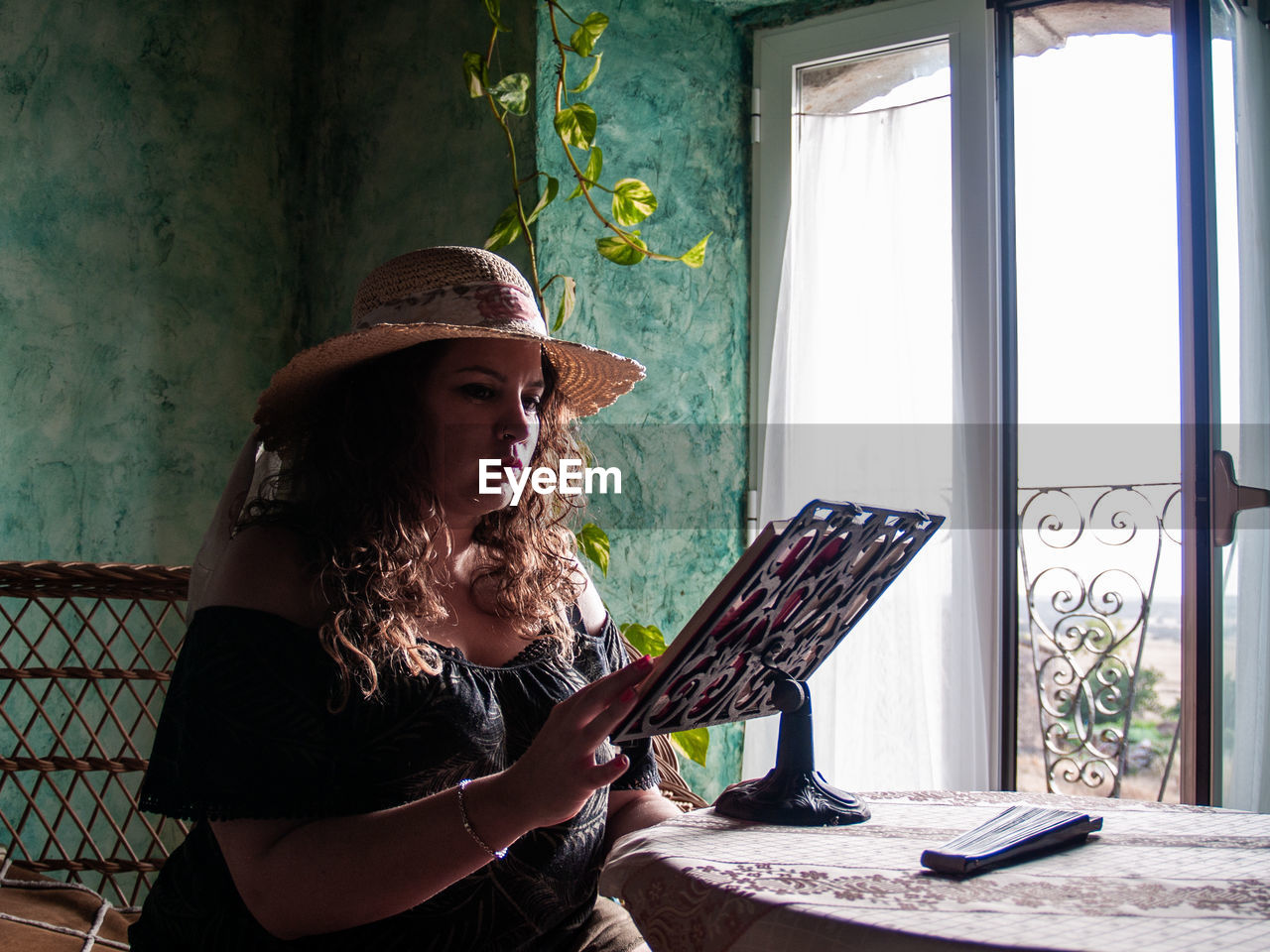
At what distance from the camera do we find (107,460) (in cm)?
237

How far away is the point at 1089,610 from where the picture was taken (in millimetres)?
2805

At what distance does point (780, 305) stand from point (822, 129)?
467 millimetres

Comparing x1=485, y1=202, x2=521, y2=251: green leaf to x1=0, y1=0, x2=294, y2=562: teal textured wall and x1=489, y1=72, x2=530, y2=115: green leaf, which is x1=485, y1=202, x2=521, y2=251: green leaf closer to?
x1=489, y1=72, x2=530, y2=115: green leaf

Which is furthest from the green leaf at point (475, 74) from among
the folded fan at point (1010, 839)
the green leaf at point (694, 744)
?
the folded fan at point (1010, 839)

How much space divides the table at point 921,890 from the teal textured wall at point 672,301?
1.48 m

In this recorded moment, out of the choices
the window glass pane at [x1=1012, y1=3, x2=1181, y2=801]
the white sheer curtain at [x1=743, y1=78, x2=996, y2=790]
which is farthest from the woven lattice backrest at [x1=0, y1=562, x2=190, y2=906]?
the window glass pane at [x1=1012, y1=3, x2=1181, y2=801]

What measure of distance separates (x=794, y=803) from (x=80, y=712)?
1.64 m

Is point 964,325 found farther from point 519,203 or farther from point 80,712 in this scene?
point 80,712

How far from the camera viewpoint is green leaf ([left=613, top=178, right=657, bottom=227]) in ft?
7.32

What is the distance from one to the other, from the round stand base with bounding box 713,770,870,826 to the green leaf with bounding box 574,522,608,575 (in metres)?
1.13

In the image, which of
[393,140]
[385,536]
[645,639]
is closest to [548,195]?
[393,140]

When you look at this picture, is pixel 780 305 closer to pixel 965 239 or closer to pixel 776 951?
pixel 965 239

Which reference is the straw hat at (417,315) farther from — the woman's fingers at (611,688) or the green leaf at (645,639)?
the green leaf at (645,639)

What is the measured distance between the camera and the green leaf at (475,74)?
85.5 inches
